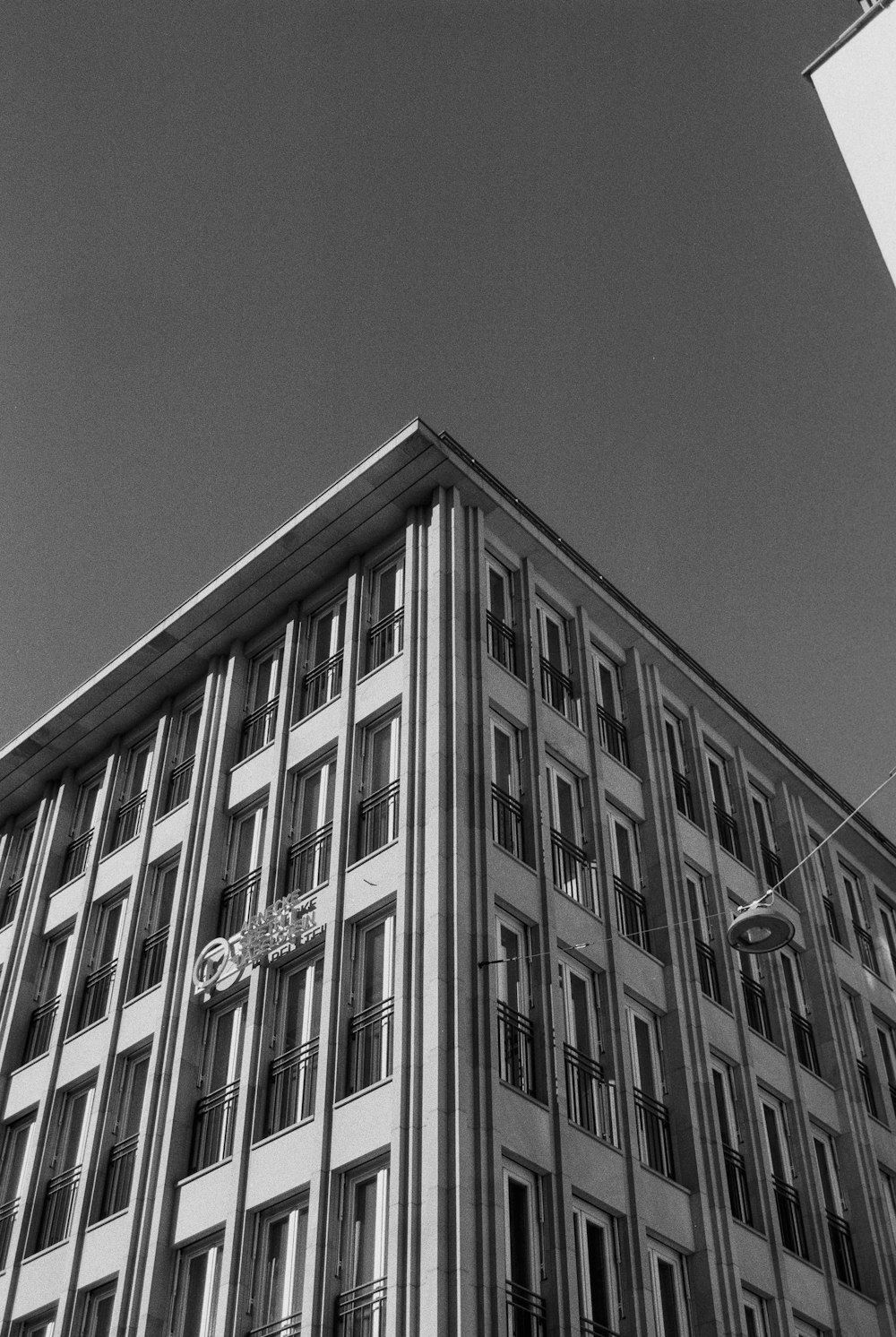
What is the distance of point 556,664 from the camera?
99.5 ft

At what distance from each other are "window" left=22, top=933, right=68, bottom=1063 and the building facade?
0.30 feet

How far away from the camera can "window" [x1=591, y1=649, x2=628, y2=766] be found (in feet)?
100

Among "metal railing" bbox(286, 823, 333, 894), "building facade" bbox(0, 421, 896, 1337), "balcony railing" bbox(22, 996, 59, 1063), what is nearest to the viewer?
"building facade" bbox(0, 421, 896, 1337)

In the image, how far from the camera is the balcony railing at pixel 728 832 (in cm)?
3247

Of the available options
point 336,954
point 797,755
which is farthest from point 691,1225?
point 797,755

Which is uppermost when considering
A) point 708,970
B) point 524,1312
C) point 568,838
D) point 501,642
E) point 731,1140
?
point 501,642

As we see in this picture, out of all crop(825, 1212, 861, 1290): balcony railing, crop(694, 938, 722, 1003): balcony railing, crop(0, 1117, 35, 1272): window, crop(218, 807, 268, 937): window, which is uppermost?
crop(218, 807, 268, 937): window

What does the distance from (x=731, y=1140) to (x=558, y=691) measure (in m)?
8.80

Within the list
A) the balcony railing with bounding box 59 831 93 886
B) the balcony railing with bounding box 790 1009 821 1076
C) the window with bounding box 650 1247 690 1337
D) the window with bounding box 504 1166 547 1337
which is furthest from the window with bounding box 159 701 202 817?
the balcony railing with bounding box 790 1009 821 1076

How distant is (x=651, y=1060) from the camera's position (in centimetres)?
2625

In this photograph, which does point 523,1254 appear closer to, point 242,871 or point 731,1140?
point 731,1140

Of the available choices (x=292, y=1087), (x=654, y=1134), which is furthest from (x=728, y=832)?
(x=292, y=1087)

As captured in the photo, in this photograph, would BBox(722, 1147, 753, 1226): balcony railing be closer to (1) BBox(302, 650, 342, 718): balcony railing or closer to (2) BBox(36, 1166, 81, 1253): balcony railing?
(1) BBox(302, 650, 342, 718): balcony railing

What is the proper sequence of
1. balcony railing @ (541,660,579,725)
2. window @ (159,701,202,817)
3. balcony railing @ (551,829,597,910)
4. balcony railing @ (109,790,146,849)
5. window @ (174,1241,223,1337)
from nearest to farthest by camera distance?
window @ (174,1241,223,1337) → balcony railing @ (551,829,597,910) → balcony railing @ (541,660,579,725) → window @ (159,701,202,817) → balcony railing @ (109,790,146,849)
